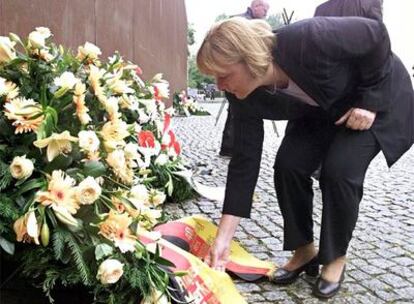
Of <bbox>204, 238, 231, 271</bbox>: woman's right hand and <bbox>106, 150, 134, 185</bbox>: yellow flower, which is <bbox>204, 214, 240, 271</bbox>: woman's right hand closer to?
<bbox>204, 238, 231, 271</bbox>: woman's right hand

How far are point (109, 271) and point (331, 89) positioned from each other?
122cm

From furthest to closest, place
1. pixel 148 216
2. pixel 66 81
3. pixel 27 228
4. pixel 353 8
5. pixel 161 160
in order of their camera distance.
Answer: pixel 161 160 → pixel 353 8 → pixel 148 216 → pixel 66 81 → pixel 27 228

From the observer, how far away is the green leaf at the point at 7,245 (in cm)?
181

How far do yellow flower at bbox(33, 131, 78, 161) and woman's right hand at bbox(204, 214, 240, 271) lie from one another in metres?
0.89

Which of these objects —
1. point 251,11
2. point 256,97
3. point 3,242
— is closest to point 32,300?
point 3,242

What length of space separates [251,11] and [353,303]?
417cm

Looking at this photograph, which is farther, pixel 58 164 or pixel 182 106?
pixel 182 106

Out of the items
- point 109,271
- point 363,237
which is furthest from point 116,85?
point 363,237

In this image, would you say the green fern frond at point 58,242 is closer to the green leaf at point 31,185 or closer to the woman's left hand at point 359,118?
the green leaf at point 31,185

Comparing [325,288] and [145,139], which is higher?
[145,139]

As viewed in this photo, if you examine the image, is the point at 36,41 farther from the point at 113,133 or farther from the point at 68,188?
the point at 68,188

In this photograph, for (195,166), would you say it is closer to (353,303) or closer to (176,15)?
(353,303)

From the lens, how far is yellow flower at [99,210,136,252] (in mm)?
1959

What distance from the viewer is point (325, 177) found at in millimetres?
2504
